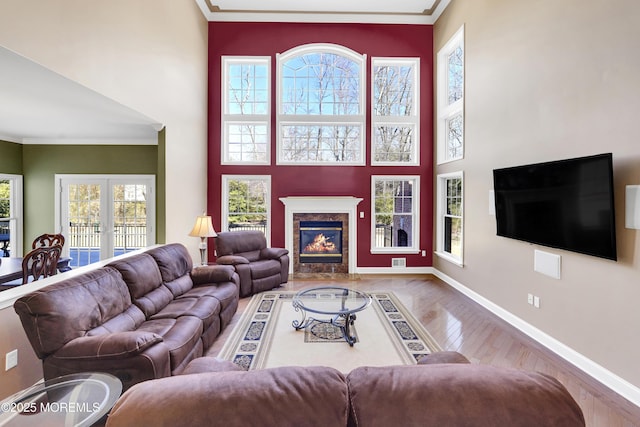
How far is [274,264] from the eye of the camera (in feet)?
16.5

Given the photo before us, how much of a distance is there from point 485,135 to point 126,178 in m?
6.52

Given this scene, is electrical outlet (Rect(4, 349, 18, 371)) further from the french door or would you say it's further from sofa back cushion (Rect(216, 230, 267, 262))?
the french door

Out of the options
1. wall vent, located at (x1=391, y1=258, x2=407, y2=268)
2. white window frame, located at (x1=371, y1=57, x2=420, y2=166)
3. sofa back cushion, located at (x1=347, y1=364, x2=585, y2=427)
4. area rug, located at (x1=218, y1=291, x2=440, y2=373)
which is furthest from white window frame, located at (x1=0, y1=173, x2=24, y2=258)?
sofa back cushion, located at (x1=347, y1=364, x2=585, y2=427)

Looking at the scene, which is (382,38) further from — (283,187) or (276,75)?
(283,187)

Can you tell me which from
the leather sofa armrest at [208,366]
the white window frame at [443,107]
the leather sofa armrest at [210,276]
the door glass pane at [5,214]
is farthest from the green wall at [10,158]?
the white window frame at [443,107]

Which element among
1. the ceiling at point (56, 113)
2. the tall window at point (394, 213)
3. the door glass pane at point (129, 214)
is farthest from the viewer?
the tall window at point (394, 213)

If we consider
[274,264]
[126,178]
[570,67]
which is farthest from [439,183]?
[126,178]

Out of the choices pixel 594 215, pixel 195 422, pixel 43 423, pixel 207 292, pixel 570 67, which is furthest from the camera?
pixel 207 292

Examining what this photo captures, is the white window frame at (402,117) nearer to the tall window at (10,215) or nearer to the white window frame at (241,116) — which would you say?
the white window frame at (241,116)

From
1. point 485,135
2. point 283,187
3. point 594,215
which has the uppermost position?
point 485,135

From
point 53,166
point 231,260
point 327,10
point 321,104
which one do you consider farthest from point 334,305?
point 53,166

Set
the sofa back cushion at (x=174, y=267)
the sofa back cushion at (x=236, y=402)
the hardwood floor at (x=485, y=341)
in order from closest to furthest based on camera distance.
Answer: the sofa back cushion at (x=236, y=402) → the hardwood floor at (x=485, y=341) → the sofa back cushion at (x=174, y=267)

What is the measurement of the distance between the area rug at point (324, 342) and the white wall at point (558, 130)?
135 centimetres

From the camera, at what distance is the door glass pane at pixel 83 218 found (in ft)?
18.8
